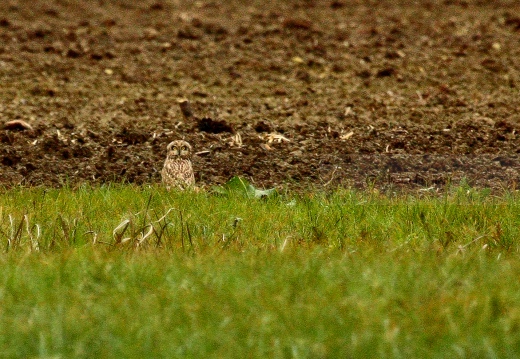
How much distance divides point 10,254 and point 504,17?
9108mm

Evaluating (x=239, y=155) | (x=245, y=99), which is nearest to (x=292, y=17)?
→ (x=245, y=99)

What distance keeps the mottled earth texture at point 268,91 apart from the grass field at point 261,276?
0.70 m

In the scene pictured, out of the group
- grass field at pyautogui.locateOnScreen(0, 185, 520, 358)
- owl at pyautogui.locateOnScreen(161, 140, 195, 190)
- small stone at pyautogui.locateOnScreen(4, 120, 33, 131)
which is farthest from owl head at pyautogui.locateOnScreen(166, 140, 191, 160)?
small stone at pyautogui.locateOnScreen(4, 120, 33, 131)

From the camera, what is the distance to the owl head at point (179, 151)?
6.06m

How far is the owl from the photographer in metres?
5.88

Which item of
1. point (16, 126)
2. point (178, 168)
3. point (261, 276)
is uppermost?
point (261, 276)

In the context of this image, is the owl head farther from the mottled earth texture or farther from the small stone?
the small stone

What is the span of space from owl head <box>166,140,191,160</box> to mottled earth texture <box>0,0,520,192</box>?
256mm

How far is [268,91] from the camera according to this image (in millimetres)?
8891

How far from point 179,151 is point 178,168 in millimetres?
201

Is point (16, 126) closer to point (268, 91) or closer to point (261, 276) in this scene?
point (268, 91)

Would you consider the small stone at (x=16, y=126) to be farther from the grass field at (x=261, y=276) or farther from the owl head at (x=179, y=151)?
the grass field at (x=261, y=276)

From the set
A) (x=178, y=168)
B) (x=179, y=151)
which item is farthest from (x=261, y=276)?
(x=179, y=151)

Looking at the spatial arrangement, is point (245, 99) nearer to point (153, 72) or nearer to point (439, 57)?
point (153, 72)
